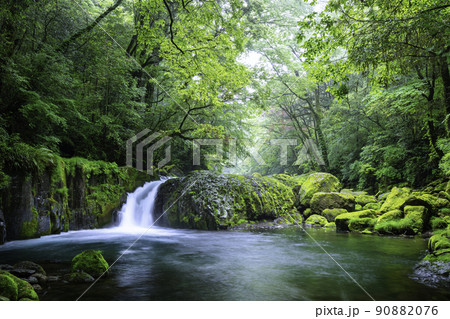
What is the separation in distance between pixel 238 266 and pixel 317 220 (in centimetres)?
736

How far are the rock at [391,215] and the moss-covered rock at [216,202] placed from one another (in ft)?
13.1

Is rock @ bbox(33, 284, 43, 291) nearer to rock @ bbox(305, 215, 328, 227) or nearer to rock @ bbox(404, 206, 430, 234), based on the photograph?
rock @ bbox(404, 206, 430, 234)

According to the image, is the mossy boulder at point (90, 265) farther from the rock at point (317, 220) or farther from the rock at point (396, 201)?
the rock at point (396, 201)

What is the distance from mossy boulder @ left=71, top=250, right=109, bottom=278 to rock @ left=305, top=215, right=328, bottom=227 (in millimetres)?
9158

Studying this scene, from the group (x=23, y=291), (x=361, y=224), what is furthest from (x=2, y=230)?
(x=361, y=224)

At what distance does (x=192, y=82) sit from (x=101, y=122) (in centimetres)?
437

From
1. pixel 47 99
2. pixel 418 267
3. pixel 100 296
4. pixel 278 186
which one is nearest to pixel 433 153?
pixel 278 186

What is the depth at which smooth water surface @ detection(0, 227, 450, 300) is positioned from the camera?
11.3ft

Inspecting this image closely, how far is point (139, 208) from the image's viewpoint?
11016 millimetres

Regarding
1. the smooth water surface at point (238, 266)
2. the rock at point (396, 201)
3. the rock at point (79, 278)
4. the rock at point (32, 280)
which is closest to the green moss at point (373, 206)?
the rock at point (396, 201)

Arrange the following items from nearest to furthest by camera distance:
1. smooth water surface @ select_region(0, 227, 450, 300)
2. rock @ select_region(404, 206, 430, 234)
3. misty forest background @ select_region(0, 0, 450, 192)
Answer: smooth water surface @ select_region(0, 227, 450, 300), misty forest background @ select_region(0, 0, 450, 192), rock @ select_region(404, 206, 430, 234)

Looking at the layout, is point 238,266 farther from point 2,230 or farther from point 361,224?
point 361,224

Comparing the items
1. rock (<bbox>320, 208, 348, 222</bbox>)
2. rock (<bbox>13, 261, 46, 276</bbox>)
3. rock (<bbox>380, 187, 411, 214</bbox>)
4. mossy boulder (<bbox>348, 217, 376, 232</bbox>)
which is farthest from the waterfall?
rock (<bbox>380, 187, 411, 214</bbox>)

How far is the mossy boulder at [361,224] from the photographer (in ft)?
29.9
